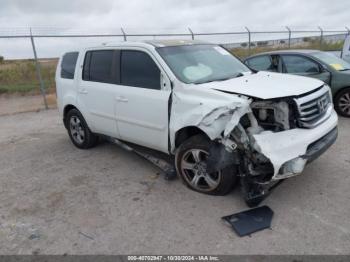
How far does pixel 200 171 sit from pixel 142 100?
122 centimetres

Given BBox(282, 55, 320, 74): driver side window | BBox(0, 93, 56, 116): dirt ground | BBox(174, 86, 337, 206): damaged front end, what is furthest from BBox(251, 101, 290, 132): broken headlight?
BBox(0, 93, 56, 116): dirt ground

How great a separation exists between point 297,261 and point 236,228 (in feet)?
2.15

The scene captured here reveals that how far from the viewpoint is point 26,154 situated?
6.02m

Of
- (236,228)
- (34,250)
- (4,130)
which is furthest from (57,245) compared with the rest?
(4,130)

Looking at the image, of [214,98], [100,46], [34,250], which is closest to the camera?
[34,250]

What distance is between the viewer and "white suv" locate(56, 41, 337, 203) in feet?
11.2

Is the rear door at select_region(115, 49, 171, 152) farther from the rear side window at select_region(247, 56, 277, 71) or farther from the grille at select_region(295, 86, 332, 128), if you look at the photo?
the rear side window at select_region(247, 56, 277, 71)

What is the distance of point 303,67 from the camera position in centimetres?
722

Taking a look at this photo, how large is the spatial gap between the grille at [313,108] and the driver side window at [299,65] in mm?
3195

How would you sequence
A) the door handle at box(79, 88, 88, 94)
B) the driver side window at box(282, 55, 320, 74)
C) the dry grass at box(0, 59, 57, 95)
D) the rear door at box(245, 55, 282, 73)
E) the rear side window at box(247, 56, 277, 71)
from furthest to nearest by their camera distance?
1. the dry grass at box(0, 59, 57, 95)
2. the rear side window at box(247, 56, 277, 71)
3. the rear door at box(245, 55, 282, 73)
4. the driver side window at box(282, 55, 320, 74)
5. the door handle at box(79, 88, 88, 94)

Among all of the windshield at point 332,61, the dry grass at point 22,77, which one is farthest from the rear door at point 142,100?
the dry grass at point 22,77

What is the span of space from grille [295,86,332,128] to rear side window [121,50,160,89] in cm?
174

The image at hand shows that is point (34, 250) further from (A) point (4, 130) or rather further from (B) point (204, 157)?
(A) point (4, 130)

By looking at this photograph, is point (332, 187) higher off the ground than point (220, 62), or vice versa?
point (220, 62)
